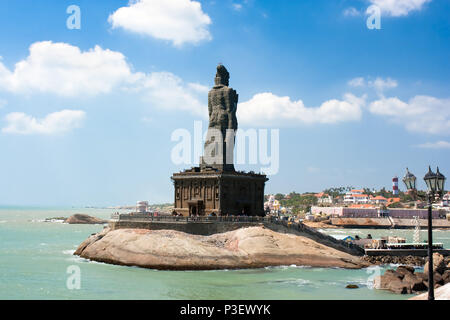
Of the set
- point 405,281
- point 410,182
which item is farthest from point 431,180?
point 405,281

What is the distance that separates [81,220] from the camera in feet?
463

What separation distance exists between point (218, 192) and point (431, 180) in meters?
37.1

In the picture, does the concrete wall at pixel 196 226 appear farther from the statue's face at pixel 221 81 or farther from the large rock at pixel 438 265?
the statue's face at pixel 221 81

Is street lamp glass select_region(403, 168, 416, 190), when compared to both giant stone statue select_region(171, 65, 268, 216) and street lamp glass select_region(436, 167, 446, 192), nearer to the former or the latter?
street lamp glass select_region(436, 167, 446, 192)

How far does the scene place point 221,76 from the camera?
57531mm

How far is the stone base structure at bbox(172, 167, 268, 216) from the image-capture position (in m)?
51.0

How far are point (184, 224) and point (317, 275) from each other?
13.8 m

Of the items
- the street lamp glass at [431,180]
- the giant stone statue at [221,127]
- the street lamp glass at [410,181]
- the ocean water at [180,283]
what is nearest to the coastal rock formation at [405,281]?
the ocean water at [180,283]

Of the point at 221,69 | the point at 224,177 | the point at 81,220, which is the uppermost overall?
the point at 221,69

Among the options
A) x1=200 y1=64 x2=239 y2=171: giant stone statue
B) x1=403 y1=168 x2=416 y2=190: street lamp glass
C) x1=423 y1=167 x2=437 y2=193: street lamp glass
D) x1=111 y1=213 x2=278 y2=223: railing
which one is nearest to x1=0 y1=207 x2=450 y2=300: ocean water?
x1=111 y1=213 x2=278 y2=223: railing

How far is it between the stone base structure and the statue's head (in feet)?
36.1
